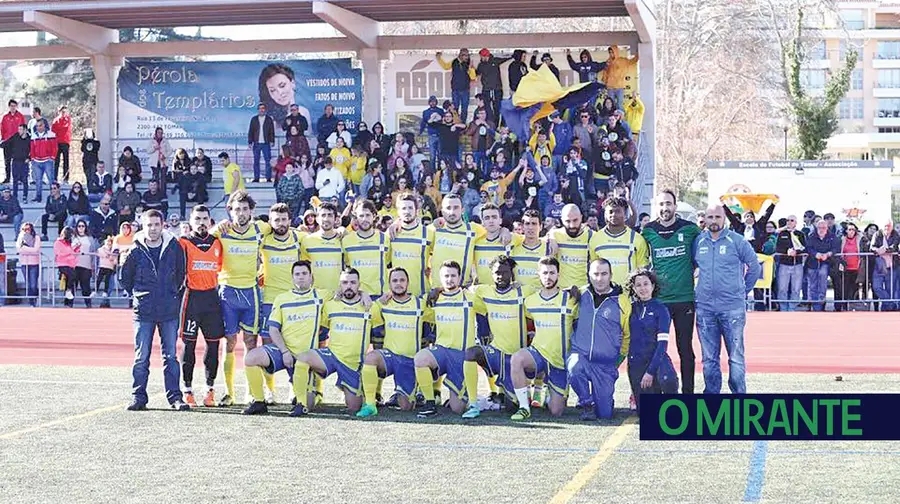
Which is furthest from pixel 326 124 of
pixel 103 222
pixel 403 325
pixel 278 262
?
pixel 403 325

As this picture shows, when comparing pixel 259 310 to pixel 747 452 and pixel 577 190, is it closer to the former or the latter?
pixel 747 452

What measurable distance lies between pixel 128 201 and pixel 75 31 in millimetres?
3767

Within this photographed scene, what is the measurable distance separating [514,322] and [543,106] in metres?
15.3

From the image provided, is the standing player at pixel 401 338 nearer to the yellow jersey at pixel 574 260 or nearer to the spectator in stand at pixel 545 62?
the yellow jersey at pixel 574 260

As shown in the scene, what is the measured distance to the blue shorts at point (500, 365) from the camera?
40.1 ft

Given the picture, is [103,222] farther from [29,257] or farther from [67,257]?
[29,257]

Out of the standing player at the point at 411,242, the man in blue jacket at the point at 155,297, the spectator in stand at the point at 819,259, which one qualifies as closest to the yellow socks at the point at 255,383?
the man in blue jacket at the point at 155,297

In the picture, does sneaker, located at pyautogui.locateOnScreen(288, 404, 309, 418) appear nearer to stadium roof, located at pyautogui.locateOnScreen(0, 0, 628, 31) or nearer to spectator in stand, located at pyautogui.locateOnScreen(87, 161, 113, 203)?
stadium roof, located at pyautogui.locateOnScreen(0, 0, 628, 31)

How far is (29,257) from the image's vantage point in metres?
25.8

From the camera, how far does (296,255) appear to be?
13016 millimetres

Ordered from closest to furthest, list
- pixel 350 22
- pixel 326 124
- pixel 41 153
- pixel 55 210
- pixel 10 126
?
pixel 350 22 < pixel 326 124 < pixel 55 210 < pixel 41 153 < pixel 10 126

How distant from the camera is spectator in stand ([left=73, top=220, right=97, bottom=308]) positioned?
25.6 meters

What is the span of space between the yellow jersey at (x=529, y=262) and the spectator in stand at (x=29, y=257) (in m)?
15.4

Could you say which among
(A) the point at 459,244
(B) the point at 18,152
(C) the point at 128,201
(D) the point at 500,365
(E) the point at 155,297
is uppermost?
(B) the point at 18,152
